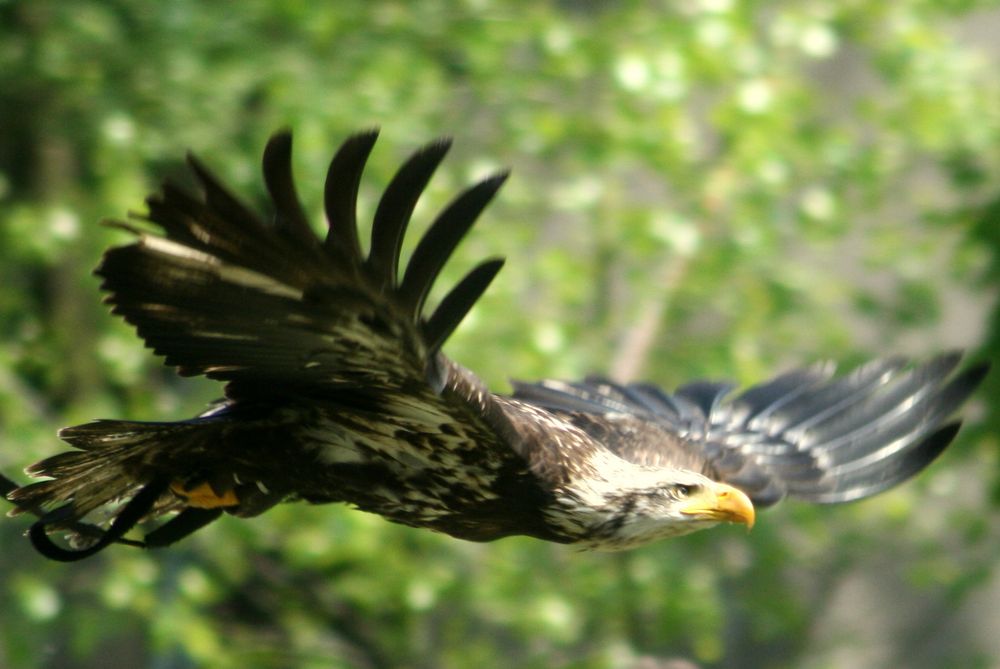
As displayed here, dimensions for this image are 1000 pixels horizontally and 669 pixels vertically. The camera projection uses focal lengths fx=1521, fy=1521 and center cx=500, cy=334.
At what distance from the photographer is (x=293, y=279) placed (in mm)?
3102

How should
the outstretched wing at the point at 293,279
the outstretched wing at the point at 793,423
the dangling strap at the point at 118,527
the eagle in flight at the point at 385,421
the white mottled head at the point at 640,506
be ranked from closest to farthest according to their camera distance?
1. the outstretched wing at the point at 293,279
2. the eagle in flight at the point at 385,421
3. the white mottled head at the point at 640,506
4. the dangling strap at the point at 118,527
5. the outstretched wing at the point at 793,423

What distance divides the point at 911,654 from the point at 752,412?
184 inches

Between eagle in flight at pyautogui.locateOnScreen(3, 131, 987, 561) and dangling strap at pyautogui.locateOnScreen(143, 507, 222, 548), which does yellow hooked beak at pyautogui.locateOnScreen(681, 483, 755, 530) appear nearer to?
eagle in flight at pyautogui.locateOnScreen(3, 131, 987, 561)

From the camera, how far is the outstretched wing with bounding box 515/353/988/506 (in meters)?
4.64

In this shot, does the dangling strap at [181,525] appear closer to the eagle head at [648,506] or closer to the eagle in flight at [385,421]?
the eagle in flight at [385,421]

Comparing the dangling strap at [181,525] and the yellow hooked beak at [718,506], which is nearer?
the yellow hooked beak at [718,506]

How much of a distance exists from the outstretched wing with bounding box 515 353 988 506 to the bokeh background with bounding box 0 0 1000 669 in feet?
5.64

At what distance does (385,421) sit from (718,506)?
92cm

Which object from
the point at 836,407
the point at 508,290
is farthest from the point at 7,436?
the point at 836,407

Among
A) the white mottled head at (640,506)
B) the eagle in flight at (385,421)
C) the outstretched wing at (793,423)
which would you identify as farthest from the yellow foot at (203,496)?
the outstretched wing at (793,423)

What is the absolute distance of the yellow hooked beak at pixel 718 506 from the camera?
12.8ft

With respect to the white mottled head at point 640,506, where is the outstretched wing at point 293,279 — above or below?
above

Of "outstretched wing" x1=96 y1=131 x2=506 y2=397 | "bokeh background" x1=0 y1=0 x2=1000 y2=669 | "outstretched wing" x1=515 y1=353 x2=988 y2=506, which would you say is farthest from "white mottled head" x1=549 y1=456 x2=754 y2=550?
"bokeh background" x1=0 y1=0 x2=1000 y2=669

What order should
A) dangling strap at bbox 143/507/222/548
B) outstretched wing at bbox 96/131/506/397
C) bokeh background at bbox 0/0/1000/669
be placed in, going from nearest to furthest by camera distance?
outstretched wing at bbox 96/131/506/397
dangling strap at bbox 143/507/222/548
bokeh background at bbox 0/0/1000/669
